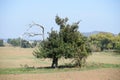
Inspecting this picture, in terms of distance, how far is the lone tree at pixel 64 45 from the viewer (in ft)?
98.3

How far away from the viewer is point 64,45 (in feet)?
99.0

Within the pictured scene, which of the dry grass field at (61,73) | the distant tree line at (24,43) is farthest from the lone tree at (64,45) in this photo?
the distant tree line at (24,43)

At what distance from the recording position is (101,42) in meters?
109

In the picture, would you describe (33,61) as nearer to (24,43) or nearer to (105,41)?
(24,43)

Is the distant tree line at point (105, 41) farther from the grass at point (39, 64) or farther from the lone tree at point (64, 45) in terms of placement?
the lone tree at point (64, 45)

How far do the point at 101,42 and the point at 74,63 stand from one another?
7689 centimetres

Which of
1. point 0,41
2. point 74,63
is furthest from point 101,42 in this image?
point 74,63

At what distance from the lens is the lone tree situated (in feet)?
98.3

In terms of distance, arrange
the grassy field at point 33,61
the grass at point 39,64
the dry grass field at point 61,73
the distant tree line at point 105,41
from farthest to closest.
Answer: the distant tree line at point 105,41 < the grassy field at point 33,61 < the grass at point 39,64 < the dry grass field at point 61,73

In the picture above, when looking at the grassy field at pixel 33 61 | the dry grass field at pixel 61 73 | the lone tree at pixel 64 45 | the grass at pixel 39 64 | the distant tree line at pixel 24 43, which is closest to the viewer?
the dry grass field at pixel 61 73

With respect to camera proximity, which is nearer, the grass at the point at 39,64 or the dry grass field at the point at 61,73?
the dry grass field at the point at 61,73

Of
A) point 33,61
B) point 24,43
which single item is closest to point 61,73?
point 33,61

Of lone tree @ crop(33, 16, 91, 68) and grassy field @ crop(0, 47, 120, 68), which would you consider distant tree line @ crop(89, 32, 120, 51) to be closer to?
grassy field @ crop(0, 47, 120, 68)

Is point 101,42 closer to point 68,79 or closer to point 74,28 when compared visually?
point 74,28
